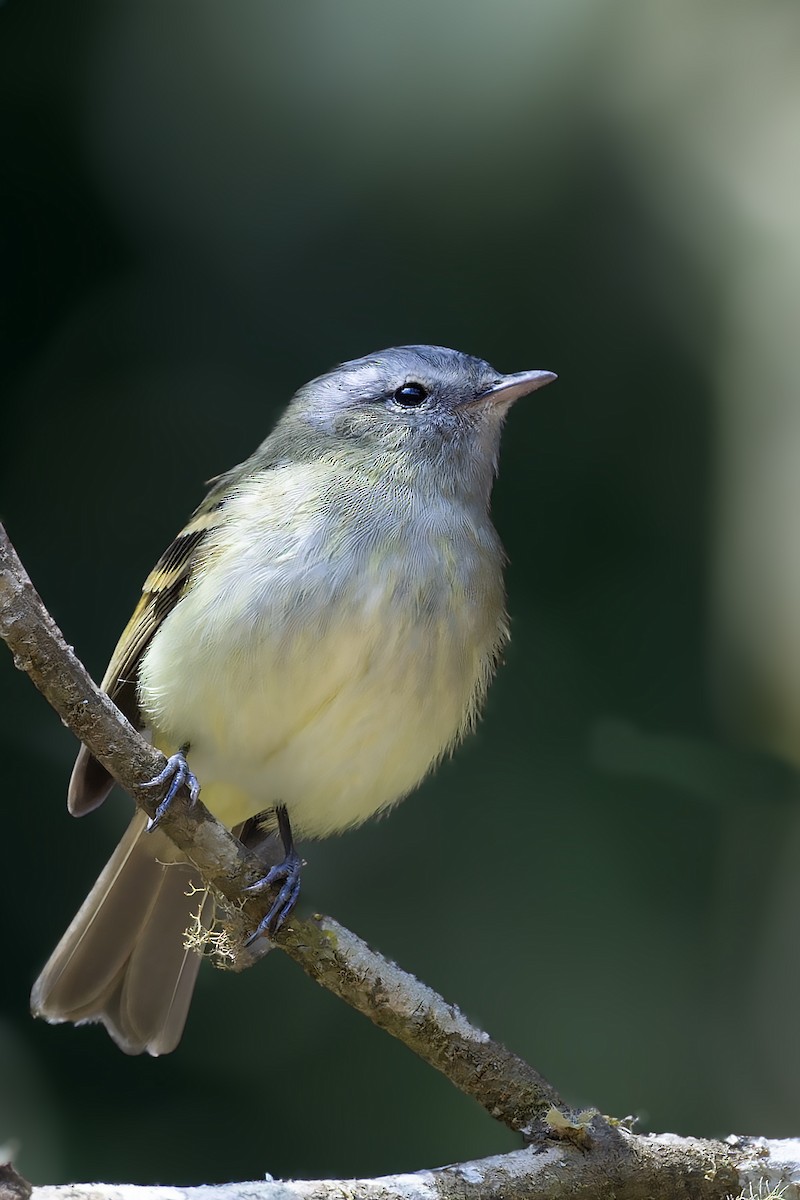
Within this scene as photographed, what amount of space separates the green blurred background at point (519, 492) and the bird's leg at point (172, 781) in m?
1.74

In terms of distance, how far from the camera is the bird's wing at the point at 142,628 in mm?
3385

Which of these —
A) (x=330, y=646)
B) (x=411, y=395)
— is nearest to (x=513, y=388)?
(x=411, y=395)

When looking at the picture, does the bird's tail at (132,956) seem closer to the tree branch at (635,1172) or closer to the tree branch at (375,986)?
the tree branch at (375,986)

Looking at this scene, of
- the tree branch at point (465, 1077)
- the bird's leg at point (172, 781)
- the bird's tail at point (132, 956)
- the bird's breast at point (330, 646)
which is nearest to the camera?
the tree branch at point (465, 1077)

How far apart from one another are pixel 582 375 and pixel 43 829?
245cm

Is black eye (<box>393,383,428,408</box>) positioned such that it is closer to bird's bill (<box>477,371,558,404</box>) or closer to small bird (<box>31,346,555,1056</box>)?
small bird (<box>31,346,555,1056</box>)

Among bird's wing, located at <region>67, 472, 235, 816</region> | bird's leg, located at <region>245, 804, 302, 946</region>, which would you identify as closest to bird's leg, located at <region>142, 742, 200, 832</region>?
bird's leg, located at <region>245, 804, 302, 946</region>

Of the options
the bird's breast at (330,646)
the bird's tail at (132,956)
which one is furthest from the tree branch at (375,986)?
the bird's tail at (132,956)

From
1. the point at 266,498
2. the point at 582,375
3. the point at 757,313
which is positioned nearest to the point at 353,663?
the point at 266,498

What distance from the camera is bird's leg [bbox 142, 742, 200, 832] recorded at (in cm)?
268

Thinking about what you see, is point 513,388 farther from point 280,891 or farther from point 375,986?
point 375,986

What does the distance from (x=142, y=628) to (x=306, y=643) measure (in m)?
0.67

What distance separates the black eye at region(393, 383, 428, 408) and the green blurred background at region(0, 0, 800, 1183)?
1156 mm

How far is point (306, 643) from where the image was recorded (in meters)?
3.01
